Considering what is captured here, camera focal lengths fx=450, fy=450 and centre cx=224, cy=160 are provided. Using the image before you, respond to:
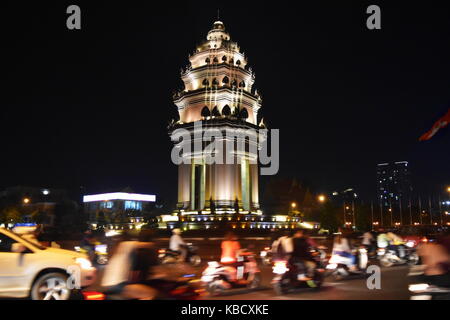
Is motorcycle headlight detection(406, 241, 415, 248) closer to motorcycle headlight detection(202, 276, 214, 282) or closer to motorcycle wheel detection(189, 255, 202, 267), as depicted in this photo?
motorcycle wheel detection(189, 255, 202, 267)

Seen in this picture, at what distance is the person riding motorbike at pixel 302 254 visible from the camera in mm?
11766

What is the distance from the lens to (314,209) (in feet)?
230

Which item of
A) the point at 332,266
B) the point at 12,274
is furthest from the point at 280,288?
the point at 12,274

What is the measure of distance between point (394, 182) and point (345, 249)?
168 m

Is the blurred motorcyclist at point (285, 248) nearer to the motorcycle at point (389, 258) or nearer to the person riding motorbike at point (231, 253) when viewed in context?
the person riding motorbike at point (231, 253)

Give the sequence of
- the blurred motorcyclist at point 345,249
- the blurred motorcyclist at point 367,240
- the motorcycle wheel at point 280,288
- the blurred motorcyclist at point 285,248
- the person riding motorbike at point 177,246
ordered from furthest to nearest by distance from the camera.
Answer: the blurred motorcyclist at point 367,240
the person riding motorbike at point 177,246
the blurred motorcyclist at point 345,249
the blurred motorcyclist at point 285,248
the motorcycle wheel at point 280,288

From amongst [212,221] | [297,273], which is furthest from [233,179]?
[297,273]

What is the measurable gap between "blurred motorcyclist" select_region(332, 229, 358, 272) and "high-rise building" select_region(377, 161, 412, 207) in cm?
14829

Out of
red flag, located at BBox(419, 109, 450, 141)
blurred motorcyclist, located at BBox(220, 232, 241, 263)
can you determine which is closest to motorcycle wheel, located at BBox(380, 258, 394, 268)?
red flag, located at BBox(419, 109, 450, 141)

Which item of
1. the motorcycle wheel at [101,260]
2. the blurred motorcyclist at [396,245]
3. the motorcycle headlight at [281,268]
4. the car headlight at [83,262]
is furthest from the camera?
the motorcycle wheel at [101,260]

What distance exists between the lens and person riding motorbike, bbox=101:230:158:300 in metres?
7.80

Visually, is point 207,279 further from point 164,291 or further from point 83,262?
point 164,291

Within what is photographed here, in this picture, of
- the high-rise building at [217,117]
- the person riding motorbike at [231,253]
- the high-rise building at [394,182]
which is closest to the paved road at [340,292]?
the person riding motorbike at [231,253]

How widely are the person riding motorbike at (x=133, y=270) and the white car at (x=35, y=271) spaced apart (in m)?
2.23
